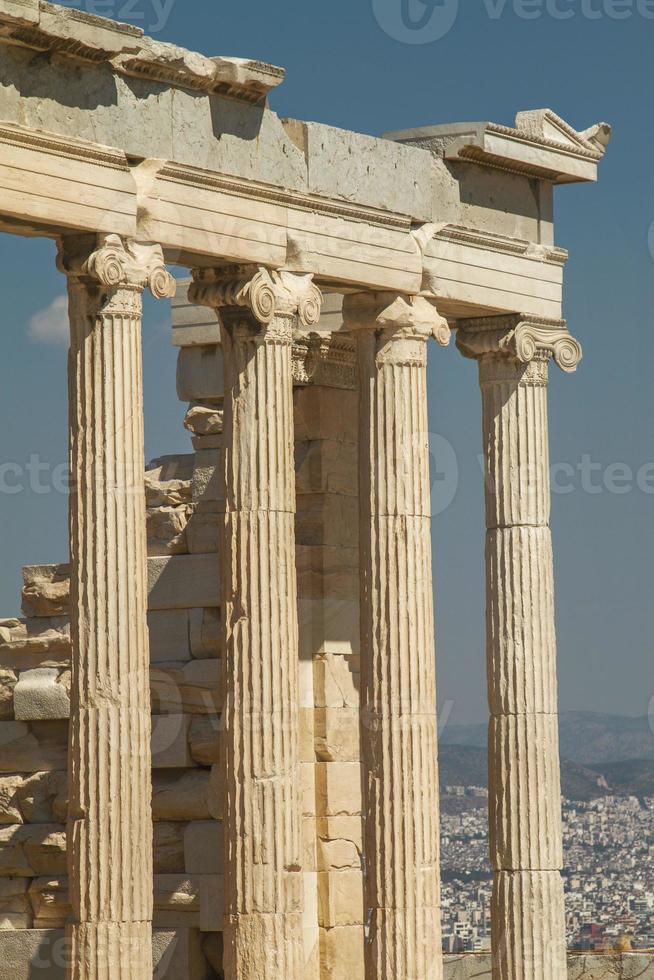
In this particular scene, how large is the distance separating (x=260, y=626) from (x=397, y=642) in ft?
7.92

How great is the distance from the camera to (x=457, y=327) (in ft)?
108

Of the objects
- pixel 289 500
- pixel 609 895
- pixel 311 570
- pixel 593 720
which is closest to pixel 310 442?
pixel 311 570

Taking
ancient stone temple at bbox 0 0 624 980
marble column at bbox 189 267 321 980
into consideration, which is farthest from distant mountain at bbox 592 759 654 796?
marble column at bbox 189 267 321 980

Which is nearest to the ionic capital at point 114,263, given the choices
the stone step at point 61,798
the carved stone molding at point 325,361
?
the carved stone molding at point 325,361

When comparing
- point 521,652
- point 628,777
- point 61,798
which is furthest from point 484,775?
point 628,777

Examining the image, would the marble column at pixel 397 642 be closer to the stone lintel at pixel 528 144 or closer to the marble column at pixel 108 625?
the stone lintel at pixel 528 144

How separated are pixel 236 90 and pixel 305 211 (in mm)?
1750

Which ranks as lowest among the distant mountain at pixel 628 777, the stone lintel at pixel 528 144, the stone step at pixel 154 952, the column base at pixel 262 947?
the stone step at pixel 154 952

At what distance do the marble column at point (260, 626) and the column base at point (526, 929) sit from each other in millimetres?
3968

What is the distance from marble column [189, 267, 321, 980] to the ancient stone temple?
0.03m

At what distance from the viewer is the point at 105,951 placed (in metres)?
26.5

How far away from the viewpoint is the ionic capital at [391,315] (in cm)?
3089

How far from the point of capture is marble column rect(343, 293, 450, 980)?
30141 millimetres

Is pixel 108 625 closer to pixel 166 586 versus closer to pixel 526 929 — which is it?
pixel 166 586
